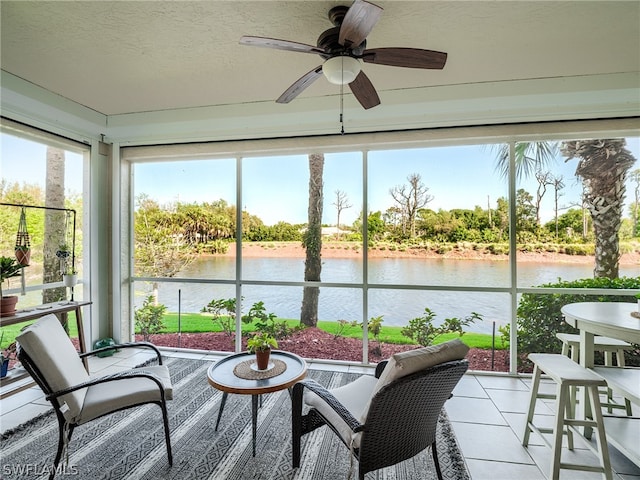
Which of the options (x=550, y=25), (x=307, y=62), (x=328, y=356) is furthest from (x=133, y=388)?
(x=550, y=25)

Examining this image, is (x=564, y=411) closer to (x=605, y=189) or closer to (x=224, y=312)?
(x=605, y=189)

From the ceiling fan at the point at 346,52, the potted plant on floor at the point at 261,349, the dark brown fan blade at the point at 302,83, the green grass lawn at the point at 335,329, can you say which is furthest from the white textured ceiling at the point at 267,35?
the green grass lawn at the point at 335,329

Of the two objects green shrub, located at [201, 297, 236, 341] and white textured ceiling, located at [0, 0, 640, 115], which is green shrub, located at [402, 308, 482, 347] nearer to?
green shrub, located at [201, 297, 236, 341]

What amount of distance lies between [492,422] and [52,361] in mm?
3055

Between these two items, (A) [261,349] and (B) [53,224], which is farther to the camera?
(B) [53,224]

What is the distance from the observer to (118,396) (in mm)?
1923

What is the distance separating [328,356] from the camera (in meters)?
3.86

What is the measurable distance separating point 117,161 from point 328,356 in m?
3.71

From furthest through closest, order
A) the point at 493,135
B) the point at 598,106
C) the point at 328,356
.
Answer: the point at 328,356 < the point at 493,135 < the point at 598,106

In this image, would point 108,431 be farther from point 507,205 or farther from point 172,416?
point 507,205

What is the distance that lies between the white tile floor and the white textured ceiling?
9.66ft

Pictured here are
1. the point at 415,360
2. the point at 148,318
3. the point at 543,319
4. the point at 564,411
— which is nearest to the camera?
the point at 415,360

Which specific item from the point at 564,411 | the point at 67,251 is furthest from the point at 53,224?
the point at 564,411

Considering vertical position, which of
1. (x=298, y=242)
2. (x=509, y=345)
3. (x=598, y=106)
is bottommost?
(x=509, y=345)
